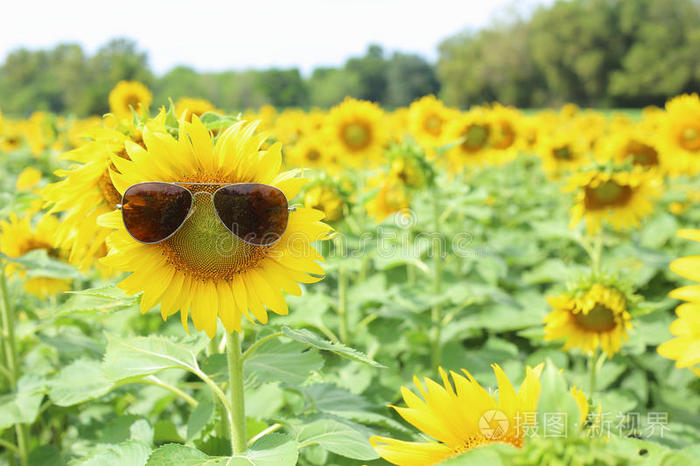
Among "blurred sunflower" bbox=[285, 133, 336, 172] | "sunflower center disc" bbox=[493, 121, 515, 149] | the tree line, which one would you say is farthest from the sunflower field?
the tree line

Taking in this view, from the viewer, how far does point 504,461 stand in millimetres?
688

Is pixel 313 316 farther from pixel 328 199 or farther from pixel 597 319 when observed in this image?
pixel 597 319

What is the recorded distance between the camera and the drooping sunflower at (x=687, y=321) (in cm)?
93

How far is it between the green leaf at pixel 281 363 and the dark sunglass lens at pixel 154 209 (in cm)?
45

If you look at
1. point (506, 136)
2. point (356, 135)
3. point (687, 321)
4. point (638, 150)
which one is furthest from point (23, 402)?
point (638, 150)

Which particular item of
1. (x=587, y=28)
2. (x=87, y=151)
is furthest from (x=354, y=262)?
(x=587, y=28)

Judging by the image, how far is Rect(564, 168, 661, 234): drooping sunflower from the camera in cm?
293

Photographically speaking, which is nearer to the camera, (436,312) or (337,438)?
(337,438)

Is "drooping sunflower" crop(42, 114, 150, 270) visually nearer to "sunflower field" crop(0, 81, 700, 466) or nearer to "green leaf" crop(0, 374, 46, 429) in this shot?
"sunflower field" crop(0, 81, 700, 466)

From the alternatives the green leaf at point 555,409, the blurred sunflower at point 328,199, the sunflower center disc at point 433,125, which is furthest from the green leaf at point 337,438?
A: the sunflower center disc at point 433,125

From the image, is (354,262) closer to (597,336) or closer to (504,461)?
(597,336)

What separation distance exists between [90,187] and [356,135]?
11.5 feet

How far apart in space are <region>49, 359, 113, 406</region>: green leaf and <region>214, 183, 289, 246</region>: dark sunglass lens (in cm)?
69

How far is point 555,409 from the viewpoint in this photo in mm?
718
